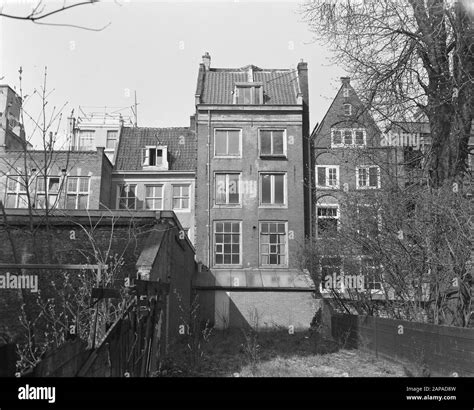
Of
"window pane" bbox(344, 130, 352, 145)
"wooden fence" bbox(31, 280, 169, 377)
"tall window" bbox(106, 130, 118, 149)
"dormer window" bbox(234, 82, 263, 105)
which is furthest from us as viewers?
"tall window" bbox(106, 130, 118, 149)

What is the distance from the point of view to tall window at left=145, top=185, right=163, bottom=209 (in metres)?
33.8

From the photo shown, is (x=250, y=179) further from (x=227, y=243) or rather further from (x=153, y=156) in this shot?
(x=153, y=156)

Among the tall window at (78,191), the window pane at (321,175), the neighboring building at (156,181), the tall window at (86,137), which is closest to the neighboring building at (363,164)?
the window pane at (321,175)

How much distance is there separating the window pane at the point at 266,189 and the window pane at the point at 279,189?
1.43 ft

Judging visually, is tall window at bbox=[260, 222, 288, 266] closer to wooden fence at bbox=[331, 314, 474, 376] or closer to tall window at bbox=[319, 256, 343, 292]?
tall window at bbox=[319, 256, 343, 292]

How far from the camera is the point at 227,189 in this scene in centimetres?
3134

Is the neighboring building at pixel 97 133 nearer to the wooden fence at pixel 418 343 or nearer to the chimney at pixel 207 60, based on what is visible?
the chimney at pixel 207 60

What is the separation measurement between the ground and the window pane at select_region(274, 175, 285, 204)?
Answer: 16264 millimetres

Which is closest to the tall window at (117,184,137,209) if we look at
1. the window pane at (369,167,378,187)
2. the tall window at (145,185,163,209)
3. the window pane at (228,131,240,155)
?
the tall window at (145,185,163,209)

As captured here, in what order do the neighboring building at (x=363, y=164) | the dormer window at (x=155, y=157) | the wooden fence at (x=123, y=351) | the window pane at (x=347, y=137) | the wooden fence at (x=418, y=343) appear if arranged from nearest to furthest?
the wooden fence at (x=123, y=351)
the wooden fence at (x=418, y=343)
the neighboring building at (x=363, y=164)
the window pane at (x=347, y=137)
the dormer window at (x=155, y=157)

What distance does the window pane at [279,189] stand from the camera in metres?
31.2

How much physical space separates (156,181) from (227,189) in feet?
18.1
